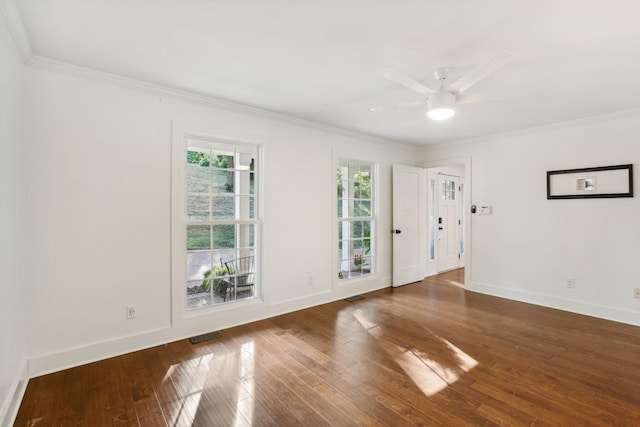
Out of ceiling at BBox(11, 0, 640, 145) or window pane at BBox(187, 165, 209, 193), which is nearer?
ceiling at BBox(11, 0, 640, 145)

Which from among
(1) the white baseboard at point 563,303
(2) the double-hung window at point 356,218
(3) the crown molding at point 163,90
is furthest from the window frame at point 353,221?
(1) the white baseboard at point 563,303

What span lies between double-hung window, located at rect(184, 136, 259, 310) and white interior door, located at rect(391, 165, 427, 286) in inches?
101

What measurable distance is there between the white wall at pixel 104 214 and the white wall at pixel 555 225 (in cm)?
343

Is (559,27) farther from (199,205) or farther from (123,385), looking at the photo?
(123,385)

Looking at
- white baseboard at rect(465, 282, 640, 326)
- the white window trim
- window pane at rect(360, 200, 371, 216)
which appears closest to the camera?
the white window trim

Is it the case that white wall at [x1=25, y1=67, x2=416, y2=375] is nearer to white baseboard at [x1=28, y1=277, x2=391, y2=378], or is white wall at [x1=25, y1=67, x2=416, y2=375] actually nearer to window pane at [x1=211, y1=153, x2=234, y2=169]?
white baseboard at [x1=28, y1=277, x2=391, y2=378]

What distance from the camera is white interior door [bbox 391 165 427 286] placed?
519 cm

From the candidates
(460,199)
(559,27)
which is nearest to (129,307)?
(559,27)

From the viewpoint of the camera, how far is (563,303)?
158 inches

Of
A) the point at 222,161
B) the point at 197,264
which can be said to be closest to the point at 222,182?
the point at 222,161

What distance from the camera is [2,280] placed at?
70.5 inches

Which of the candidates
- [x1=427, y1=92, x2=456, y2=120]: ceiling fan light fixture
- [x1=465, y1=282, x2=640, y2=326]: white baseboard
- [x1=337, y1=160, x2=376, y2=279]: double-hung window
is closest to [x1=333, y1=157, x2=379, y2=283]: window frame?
[x1=337, y1=160, x2=376, y2=279]: double-hung window

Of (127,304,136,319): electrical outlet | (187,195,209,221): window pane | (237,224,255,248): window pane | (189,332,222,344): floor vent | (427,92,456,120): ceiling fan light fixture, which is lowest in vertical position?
(189,332,222,344): floor vent

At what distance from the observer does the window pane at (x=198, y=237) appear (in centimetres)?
327
